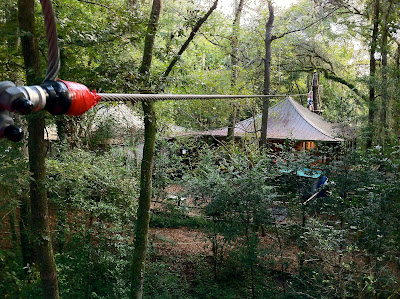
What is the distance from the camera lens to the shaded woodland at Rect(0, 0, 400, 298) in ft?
10.8

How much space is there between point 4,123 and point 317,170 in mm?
5294

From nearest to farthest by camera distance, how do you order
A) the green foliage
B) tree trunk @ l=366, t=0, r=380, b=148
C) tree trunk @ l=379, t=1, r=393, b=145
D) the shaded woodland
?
the shaded woodland < the green foliage < tree trunk @ l=379, t=1, r=393, b=145 < tree trunk @ l=366, t=0, r=380, b=148

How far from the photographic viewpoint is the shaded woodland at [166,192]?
3.30m

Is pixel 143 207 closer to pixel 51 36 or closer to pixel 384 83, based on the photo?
pixel 51 36

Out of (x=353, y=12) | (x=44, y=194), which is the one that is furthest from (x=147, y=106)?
(x=353, y=12)

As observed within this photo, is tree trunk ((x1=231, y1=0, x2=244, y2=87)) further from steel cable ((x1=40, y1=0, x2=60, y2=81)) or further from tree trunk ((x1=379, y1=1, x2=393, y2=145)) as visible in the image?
steel cable ((x1=40, y1=0, x2=60, y2=81))

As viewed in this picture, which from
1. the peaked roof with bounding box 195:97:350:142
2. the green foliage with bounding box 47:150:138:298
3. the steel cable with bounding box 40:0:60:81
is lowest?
the green foliage with bounding box 47:150:138:298

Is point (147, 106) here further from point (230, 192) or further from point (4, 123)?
point (4, 123)

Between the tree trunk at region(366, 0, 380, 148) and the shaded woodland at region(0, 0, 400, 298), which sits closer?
the shaded woodland at region(0, 0, 400, 298)

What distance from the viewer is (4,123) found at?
1.69 ft

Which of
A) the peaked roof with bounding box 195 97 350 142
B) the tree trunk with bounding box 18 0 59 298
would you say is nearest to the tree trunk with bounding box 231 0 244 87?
the peaked roof with bounding box 195 97 350 142

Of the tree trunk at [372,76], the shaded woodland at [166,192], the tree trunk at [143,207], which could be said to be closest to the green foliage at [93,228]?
the shaded woodland at [166,192]

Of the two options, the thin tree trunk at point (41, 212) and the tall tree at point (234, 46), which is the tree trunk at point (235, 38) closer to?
the tall tree at point (234, 46)

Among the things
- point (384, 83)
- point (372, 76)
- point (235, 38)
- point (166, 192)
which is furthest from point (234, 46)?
point (166, 192)
